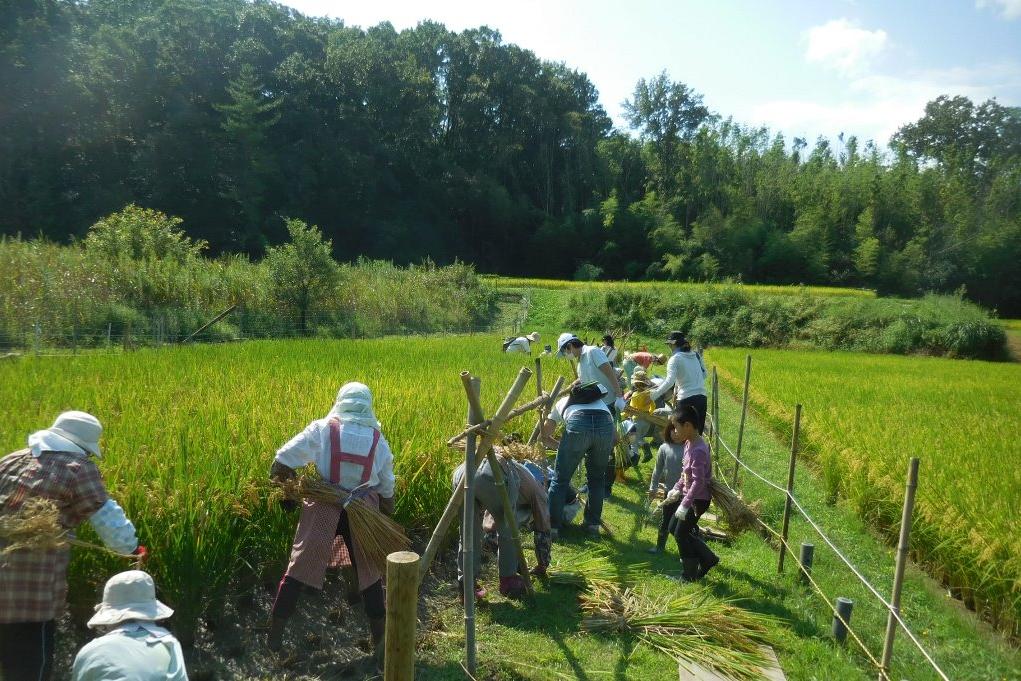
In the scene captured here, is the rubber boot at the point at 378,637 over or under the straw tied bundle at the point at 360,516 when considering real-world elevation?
under

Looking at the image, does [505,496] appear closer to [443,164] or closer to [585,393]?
[585,393]

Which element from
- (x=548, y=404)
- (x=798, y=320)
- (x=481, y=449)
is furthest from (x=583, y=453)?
(x=798, y=320)

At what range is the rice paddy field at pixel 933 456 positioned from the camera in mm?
4715

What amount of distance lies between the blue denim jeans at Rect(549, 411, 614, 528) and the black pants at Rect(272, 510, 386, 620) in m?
1.89

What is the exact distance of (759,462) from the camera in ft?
28.7

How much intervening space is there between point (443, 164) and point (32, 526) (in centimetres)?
4503

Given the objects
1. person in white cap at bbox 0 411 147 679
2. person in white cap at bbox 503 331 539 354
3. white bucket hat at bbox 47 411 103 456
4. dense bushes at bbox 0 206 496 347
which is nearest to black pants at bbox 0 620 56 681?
person in white cap at bbox 0 411 147 679

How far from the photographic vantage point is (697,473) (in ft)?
15.4

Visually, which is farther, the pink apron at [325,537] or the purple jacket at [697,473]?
Answer: the purple jacket at [697,473]

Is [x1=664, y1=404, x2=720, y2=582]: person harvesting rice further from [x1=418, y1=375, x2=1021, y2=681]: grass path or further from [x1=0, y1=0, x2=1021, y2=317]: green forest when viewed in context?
[x1=0, y1=0, x2=1021, y2=317]: green forest

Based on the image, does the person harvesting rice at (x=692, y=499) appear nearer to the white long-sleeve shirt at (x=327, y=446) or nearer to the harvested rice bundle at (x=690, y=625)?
the harvested rice bundle at (x=690, y=625)

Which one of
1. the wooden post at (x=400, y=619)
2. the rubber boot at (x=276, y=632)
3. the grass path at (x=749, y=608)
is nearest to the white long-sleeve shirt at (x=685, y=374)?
the grass path at (x=749, y=608)

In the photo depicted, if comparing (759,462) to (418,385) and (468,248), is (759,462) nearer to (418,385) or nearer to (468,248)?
(418,385)

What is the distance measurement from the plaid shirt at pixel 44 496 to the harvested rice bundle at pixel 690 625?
2.69 m
